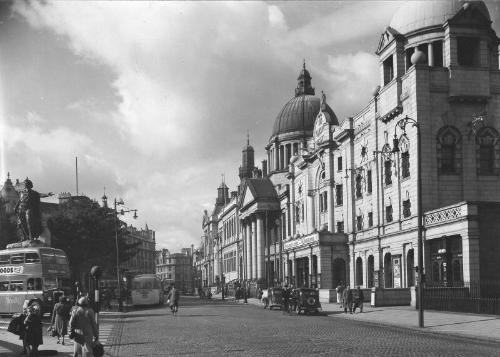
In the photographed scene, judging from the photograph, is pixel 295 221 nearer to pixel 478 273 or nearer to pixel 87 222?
pixel 87 222

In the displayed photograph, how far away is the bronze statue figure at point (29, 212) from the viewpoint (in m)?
37.8

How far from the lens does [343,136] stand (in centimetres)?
6341

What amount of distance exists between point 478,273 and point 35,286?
24.7 metres

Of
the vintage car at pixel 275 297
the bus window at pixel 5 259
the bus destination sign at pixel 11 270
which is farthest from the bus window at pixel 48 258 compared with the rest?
the vintage car at pixel 275 297

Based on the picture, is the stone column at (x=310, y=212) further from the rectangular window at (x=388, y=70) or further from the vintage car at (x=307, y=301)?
the vintage car at (x=307, y=301)

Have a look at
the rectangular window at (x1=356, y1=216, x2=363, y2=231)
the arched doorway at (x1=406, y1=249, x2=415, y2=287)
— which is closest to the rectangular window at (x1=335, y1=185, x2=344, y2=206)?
the rectangular window at (x1=356, y1=216, x2=363, y2=231)

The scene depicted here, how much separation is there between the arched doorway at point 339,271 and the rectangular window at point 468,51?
22.2 m

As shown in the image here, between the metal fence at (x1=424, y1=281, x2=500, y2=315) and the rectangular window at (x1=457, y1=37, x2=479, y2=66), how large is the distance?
18.8 m

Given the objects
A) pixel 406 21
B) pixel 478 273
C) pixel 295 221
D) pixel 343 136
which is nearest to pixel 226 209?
pixel 295 221

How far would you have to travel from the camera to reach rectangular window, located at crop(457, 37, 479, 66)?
50.7m

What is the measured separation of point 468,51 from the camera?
5134cm

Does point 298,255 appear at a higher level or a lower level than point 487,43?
lower

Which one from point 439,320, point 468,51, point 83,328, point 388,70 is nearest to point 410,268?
point 388,70

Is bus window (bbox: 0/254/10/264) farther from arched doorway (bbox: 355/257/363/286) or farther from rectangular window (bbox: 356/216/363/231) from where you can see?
arched doorway (bbox: 355/257/363/286)
